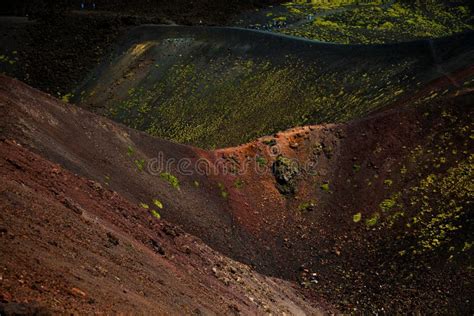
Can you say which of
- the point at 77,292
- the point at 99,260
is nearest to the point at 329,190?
the point at 99,260

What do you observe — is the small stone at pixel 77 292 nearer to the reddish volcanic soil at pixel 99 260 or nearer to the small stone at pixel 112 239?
the reddish volcanic soil at pixel 99 260

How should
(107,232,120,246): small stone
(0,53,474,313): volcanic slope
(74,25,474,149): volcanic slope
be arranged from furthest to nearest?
(74,25,474,149): volcanic slope < (0,53,474,313): volcanic slope < (107,232,120,246): small stone

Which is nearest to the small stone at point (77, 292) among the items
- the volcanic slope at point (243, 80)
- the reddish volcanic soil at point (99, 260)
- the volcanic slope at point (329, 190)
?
the reddish volcanic soil at point (99, 260)

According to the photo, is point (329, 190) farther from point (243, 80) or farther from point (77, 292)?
point (243, 80)

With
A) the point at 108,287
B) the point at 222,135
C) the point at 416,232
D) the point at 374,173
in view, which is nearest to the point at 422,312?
the point at 416,232

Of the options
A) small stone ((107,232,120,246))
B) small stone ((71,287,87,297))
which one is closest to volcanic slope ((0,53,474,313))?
small stone ((107,232,120,246))

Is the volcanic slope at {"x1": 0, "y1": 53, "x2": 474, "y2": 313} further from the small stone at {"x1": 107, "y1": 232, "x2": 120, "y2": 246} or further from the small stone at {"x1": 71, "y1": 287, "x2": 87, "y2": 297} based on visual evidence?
the small stone at {"x1": 71, "y1": 287, "x2": 87, "y2": 297}
